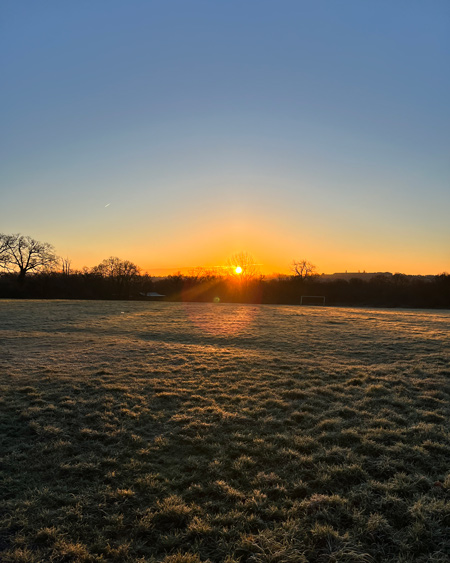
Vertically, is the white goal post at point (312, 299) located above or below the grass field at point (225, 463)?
above

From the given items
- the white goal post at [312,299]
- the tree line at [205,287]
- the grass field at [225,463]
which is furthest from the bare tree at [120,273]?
the grass field at [225,463]

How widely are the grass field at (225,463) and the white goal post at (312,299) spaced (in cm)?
5462

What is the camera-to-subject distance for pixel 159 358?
12672 mm

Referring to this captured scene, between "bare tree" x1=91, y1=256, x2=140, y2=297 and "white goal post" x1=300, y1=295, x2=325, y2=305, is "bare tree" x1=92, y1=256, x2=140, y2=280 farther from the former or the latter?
"white goal post" x1=300, y1=295, x2=325, y2=305

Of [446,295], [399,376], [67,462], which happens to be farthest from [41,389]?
[446,295]

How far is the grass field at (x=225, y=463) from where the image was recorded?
3.34 meters

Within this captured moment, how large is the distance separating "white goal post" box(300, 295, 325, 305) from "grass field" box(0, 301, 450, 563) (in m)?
54.6

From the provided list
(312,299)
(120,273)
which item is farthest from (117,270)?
(312,299)

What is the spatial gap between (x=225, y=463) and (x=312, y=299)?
6493cm

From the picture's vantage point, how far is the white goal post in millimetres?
64938

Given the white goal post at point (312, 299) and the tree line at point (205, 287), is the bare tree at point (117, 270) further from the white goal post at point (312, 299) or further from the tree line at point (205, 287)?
the white goal post at point (312, 299)

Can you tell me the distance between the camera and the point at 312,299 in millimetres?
67062

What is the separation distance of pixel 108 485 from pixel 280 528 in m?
2.37

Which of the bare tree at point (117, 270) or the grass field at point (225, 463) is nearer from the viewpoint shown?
the grass field at point (225, 463)
